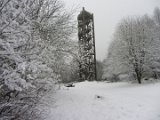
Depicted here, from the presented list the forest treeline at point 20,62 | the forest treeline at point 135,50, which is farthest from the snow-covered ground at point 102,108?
the forest treeline at point 135,50

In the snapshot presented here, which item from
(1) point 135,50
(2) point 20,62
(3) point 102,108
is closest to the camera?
(2) point 20,62

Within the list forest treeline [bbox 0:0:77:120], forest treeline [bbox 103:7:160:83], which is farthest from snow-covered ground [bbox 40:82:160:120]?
forest treeline [bbox 103:7:160:83]

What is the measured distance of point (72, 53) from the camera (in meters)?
8.88

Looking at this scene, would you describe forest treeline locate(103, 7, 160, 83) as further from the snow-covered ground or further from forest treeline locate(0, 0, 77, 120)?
forest treeline locate(0, 0, 77, 120)

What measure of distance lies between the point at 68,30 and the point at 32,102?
4553 mm

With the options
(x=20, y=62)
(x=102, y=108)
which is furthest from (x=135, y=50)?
(x=20, y=62)

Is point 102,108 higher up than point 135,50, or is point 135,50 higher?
point 135,50

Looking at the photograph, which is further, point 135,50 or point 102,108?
point 135,50

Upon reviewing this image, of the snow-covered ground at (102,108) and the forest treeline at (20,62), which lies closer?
the forest treeline at (20,62)

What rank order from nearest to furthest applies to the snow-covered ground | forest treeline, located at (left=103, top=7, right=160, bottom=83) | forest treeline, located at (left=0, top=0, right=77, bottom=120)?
forest treeline, located at (left=0, top=0, right=77, bottom=120) < the snow-covered ground < forest treeline, located at (left=103, top=7, right=160, bottom=83)

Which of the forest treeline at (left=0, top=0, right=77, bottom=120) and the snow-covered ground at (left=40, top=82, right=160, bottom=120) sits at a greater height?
the forest treeline at (left=0, top=0, right=77, bottom=120)

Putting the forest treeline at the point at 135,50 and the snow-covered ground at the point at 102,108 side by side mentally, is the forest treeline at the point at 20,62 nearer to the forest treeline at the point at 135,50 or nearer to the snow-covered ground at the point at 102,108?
the snow-covered ground at the point at 102,108

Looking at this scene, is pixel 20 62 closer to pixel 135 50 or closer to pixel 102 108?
pixel 102 108

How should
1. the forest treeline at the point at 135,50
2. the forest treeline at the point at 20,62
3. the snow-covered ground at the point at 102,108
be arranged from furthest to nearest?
the forest treeline at the point at 135,50 < the snow-covered ground at the point at 102,108 < the forest treeline at the point at 20,62
